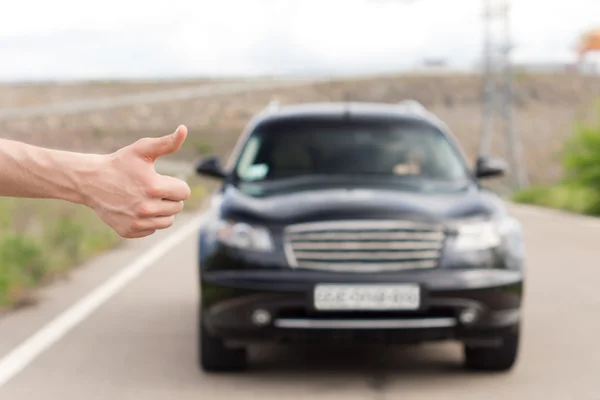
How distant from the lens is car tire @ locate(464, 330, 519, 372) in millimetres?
7969

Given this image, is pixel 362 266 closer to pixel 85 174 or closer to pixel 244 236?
pixel 244 236

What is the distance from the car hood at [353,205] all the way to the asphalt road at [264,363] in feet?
3.05

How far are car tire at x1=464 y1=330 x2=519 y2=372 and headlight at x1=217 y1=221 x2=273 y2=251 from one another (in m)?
1.41

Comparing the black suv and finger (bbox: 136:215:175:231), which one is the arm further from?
the black suv

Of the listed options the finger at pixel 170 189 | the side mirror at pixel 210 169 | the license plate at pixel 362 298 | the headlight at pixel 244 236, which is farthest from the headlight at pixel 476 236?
the finger at pixel 170 189

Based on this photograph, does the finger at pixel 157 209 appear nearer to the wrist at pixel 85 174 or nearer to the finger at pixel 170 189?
the finger at pixel 170 189

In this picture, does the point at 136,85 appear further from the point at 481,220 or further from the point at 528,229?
the point at 481,220

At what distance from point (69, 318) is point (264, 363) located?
2412mm

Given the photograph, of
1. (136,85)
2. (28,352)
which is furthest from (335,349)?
(136,85)

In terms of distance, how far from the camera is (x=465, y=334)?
766cm

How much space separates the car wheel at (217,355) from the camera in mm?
8031

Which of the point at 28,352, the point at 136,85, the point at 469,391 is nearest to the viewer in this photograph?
the point at 469,391

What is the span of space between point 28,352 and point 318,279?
223 cm

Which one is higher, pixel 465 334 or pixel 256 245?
pixel 256 245
